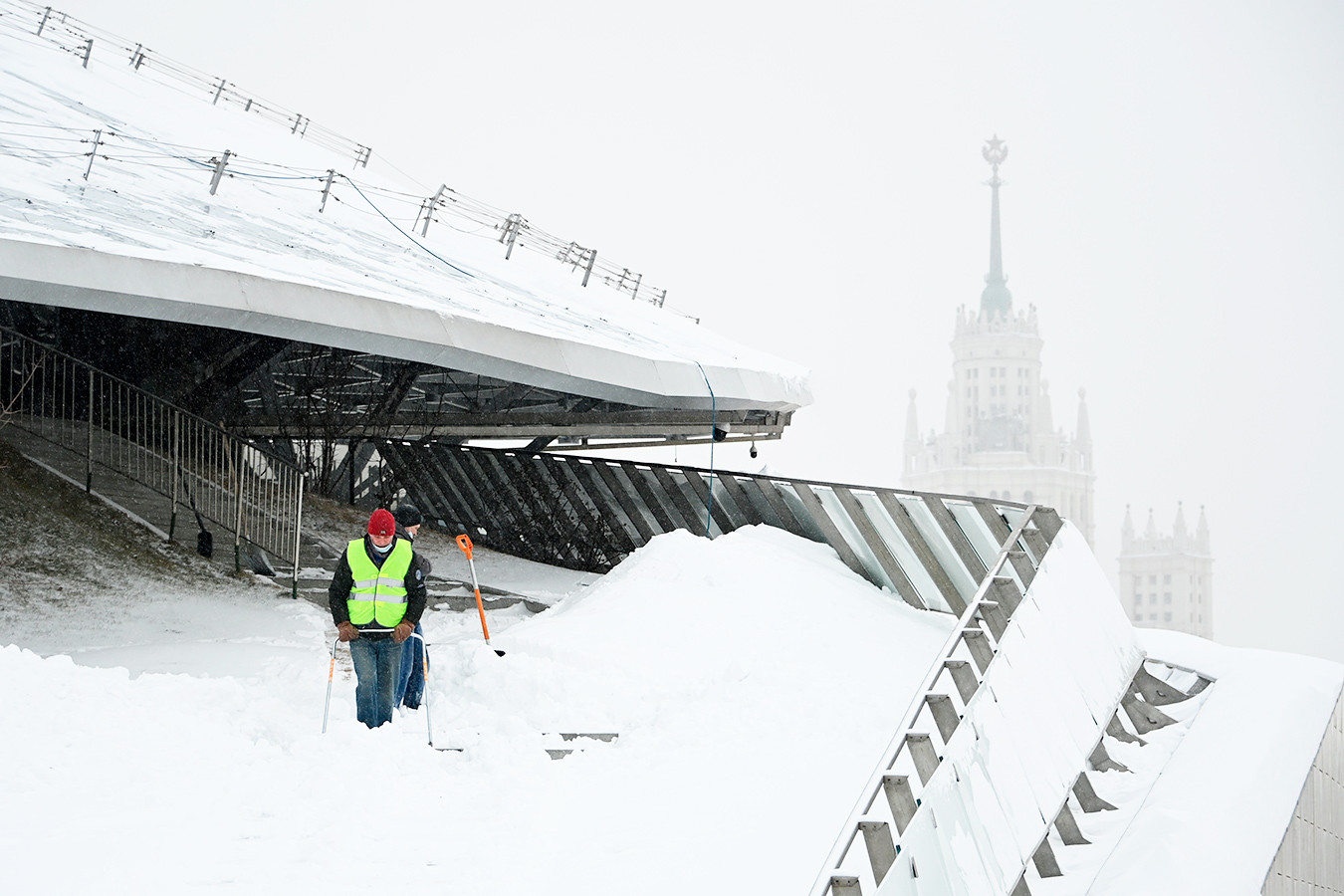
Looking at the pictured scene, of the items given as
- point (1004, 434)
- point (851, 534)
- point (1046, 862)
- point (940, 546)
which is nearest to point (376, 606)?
point (1046, 862)

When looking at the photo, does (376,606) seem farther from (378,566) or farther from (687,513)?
(687,513)

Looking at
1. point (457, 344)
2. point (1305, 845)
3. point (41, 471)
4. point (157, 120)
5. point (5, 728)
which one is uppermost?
point (157, 120)

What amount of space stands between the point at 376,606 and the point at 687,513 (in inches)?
418

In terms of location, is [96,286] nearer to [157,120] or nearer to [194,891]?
[194,891]

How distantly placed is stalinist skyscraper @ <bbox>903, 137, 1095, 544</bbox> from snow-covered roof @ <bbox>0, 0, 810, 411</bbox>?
15769 centimetres

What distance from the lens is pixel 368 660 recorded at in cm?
826

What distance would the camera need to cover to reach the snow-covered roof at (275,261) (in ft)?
35.2

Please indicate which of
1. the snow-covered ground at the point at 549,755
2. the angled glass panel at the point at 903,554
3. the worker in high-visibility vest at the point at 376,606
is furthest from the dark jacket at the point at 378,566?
the angled glass panel at the point at 903,554

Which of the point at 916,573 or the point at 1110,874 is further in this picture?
the point at 916,573

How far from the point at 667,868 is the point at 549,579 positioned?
13094mm

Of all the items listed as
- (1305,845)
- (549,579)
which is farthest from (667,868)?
(549,579)

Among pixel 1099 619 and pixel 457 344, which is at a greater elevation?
pixel 457 344

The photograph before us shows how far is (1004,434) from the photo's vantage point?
176875 mm

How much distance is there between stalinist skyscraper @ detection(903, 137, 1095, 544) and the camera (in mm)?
175250
